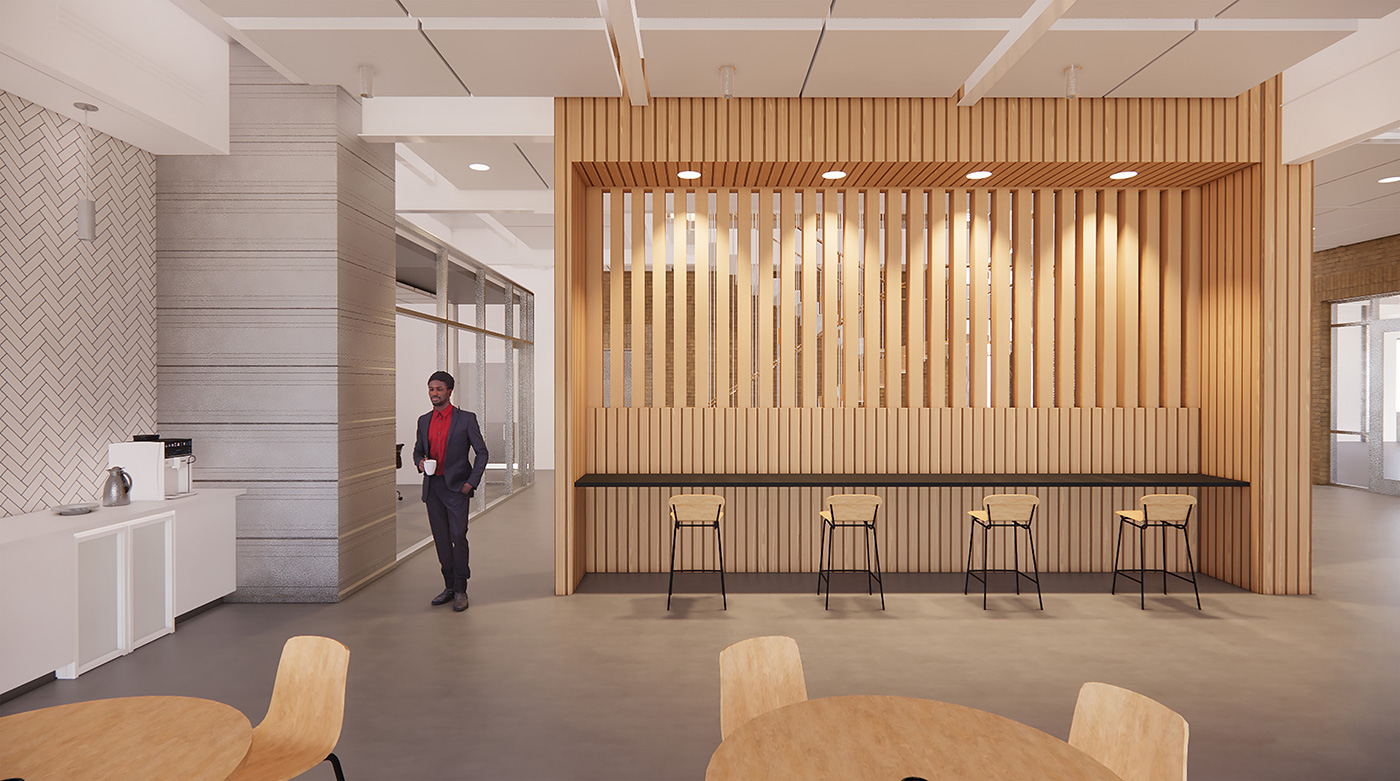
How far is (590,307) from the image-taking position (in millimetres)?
5949

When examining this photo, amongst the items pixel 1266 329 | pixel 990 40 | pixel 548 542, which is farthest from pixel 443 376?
pixel 1266 329

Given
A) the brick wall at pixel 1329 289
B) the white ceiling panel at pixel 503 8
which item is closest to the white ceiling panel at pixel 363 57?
the white ceiling panel at pixel 503 8

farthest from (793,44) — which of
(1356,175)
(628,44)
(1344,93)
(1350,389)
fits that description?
(1350,389)

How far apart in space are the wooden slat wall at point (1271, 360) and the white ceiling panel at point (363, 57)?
20.2ft

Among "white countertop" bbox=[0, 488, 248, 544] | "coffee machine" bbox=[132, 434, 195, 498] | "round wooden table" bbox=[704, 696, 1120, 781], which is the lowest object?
"round wooden table" bbox=[704, 696, 1120, 781]

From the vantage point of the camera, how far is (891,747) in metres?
1.71

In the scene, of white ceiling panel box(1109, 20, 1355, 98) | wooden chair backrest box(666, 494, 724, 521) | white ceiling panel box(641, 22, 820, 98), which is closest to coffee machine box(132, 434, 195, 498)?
wooden chair backrest box(666, 494, 724, 521)

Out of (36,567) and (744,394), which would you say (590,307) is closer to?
(744,394)

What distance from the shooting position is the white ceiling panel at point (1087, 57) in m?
4.20

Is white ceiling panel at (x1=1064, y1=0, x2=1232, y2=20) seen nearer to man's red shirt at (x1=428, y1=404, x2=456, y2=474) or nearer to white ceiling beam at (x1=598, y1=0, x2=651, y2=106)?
white ceiling beam at (x1=598, y1=0, x2=651, y2=106)

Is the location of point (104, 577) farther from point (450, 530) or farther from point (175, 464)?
point (450, 530)

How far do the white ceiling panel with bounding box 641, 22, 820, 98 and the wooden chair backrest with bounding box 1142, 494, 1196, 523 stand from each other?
4.03 metres

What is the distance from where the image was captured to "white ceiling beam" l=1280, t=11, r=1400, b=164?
14.2 feet

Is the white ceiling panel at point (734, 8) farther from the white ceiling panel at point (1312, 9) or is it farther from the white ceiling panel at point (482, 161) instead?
the white ceiling panel at point (1312, 9)
